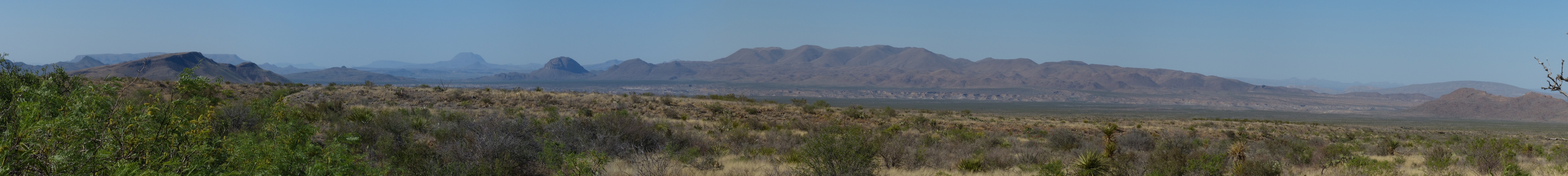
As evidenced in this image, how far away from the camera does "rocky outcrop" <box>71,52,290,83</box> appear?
339 ft

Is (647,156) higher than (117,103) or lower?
lower

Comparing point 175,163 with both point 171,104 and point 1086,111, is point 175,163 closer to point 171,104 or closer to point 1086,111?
point 171,104

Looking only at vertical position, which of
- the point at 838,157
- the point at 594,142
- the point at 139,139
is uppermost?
the point at 139,139

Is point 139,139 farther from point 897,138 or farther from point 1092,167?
point 897,138

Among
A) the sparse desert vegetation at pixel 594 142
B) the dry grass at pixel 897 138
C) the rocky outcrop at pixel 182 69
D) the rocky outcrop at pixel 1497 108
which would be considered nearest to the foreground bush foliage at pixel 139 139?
the sparse desert vegetation at pixel 594 142

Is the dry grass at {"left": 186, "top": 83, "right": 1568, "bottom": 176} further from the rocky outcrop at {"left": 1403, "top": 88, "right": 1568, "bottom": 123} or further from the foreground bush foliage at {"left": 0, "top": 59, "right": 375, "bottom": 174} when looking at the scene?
the rocky outcrop at {"left": 1403, "top": 88, "right": 1568, "bottom": 123}

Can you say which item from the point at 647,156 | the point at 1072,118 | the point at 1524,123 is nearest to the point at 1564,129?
the point at 1524,123

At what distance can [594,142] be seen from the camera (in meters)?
10.4

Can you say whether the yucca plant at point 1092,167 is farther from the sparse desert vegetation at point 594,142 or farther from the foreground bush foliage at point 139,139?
the foreground bush foliage at point 139,139

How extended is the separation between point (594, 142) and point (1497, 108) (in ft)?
591

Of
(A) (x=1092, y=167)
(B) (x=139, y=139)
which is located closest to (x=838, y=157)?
(A) (x=1092, y=167)

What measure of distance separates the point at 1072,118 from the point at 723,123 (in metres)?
28.8

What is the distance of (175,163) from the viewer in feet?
9.45

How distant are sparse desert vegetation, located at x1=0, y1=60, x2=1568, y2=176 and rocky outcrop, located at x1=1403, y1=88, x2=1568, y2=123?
123463 mm
